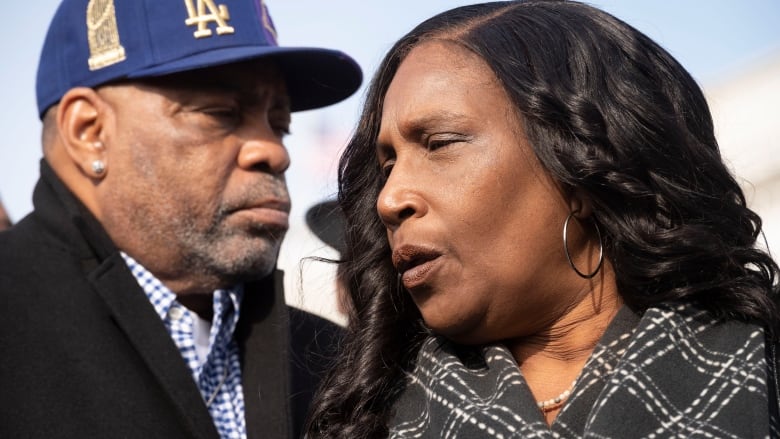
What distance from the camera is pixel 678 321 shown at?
2.00 metres

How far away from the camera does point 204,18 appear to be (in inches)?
132

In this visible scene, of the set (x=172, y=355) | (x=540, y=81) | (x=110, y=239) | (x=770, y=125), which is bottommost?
(x=770, y=125)

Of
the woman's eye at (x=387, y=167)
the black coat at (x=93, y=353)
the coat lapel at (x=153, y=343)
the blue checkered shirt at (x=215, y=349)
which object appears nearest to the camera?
the woman's eye at (x=387, y=167)

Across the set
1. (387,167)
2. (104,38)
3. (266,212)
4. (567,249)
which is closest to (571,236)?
(567,249)

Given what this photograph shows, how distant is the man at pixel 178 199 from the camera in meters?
2.94

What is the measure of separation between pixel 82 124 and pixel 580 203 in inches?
75.8

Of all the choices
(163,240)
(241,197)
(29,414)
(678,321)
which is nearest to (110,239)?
(163,240)

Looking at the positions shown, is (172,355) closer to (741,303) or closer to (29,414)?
(29,414)

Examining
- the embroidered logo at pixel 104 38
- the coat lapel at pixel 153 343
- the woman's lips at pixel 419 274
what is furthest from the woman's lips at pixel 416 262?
the embroidered logo at pixel 104 38

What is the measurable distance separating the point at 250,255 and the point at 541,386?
1.39 m

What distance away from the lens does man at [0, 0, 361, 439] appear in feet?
9.64

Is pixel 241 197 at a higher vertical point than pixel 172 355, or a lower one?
higher

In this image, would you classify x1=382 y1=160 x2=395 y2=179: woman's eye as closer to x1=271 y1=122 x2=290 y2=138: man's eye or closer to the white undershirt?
the white undershirt

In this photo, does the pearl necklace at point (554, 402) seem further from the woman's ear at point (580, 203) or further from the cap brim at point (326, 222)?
the cap brim at point (326, 222)
